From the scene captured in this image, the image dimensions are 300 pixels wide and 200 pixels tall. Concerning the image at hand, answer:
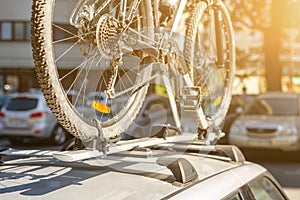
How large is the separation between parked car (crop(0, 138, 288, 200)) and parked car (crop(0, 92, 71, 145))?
14493 mm

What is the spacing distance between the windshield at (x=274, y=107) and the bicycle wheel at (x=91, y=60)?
11712mm

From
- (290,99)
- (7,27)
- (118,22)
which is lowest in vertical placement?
(290,99)

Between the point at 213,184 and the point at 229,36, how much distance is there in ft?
8.14

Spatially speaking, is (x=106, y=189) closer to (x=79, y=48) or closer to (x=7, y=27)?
(x=79, y=48)

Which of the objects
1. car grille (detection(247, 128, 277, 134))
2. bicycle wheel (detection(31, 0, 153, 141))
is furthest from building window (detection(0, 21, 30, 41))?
bicycle wheel (detection(31, 0, 153, 141))

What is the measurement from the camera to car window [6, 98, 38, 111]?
17.5m

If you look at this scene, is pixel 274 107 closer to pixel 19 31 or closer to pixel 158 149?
pixel 158 149

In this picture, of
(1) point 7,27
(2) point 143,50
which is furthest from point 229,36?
(1) point 7,27

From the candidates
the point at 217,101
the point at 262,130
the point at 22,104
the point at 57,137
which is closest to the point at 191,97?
the point at 217,101

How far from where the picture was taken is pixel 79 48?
296 centimetres

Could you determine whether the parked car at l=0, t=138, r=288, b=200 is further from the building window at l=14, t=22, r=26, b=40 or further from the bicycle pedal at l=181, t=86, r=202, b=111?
the building window at l=14, t=22, r=26, b=40

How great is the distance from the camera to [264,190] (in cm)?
293

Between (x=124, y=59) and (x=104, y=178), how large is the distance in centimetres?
117

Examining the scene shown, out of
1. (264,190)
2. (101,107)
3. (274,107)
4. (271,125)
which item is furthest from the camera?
(274,107)
